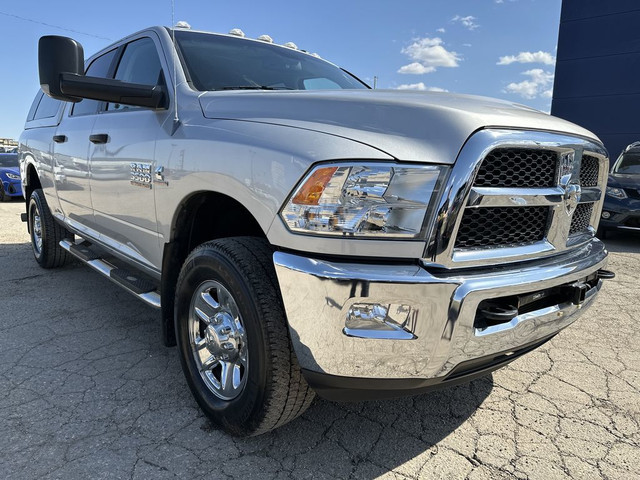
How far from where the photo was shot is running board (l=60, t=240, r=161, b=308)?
273cm

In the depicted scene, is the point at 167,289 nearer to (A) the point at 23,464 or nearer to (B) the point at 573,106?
(A) the point at 23,464

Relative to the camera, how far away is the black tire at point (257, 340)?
1.78 meters

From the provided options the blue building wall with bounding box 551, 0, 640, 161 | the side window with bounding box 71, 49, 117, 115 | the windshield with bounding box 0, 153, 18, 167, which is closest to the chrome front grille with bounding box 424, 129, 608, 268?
the side window with bounding box 71, 49, 117, 115

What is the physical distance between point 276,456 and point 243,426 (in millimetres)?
201

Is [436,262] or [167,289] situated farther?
[167,289]

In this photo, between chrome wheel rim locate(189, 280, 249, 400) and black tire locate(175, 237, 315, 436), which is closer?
black tire locate(175, 237, 315, 436)

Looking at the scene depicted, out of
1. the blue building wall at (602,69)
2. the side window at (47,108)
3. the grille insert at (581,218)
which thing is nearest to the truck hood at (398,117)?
the grille insert at (581,218)

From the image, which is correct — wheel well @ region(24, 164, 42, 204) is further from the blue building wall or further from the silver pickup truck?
the blue building wall

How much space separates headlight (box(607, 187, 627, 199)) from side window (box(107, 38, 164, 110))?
718 centimetres

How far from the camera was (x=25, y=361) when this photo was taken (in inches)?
113

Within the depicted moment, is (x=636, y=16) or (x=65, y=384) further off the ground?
(x=636, y=16)

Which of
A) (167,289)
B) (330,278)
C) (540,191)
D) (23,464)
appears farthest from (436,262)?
(23,464)

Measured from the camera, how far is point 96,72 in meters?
3.97

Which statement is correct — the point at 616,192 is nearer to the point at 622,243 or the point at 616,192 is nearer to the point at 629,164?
the point at 622,243
